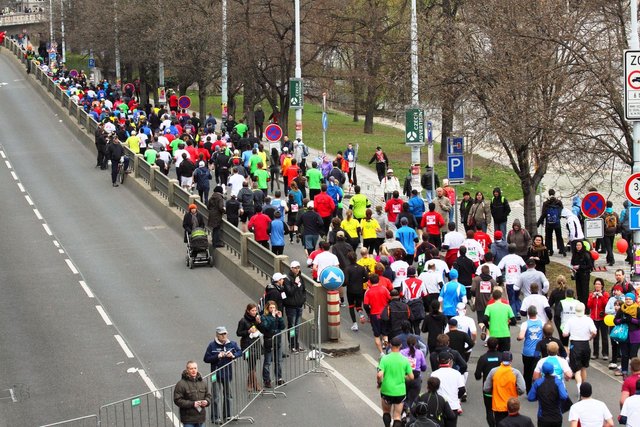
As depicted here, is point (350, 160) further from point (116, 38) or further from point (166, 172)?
point (116, 38)

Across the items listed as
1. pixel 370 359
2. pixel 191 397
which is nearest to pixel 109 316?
pixel 370 359

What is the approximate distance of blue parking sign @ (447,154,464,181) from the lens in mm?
28266

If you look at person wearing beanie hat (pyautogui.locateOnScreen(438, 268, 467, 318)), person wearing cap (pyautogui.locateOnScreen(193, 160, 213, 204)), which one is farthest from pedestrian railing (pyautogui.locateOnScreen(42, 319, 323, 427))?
person wearing cap (pyautogui.locateOnScreen(193, 160, 213, 204))

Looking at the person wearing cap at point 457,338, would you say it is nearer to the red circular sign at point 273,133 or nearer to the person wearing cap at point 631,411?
the person wearing cap at point 631,411

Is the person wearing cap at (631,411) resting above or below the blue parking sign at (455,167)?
below

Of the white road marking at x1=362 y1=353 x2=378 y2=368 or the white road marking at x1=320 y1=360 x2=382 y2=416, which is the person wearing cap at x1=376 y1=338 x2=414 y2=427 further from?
the white road marking at x1=362 y1=353 x2=378 y2=368

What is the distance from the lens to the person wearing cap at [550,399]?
52.1 ft

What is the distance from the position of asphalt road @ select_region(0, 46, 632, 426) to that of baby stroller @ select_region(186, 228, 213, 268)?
30 centimetres

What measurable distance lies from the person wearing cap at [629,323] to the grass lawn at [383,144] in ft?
Result: 50.1

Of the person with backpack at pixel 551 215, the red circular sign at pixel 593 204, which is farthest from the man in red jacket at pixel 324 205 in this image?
the red circular sign at pixel 593 204

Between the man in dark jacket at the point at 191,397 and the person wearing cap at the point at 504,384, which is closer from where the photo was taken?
the man in dark jacket at the point at 191,397

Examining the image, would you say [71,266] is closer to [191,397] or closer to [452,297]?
[452,297]

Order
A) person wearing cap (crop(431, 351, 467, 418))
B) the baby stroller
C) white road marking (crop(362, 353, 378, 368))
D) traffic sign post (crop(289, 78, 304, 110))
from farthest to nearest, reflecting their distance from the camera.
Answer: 1. traffic sign post (crop(289, 78, 304, 110))
2. the baby stroller
3. white road marking (crop(362, 353, 378, 368))
4. person wearing cap (crop(431, 351, 467, 418))

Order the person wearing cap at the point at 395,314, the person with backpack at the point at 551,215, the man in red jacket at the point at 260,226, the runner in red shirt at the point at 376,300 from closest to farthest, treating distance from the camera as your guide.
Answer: the person wearing cap at the point at 395,314 < the runner in red shirt at the point at 376,300 < the man in red jacket at the point at 260,226 < the person with backpack at the point at 551,215
